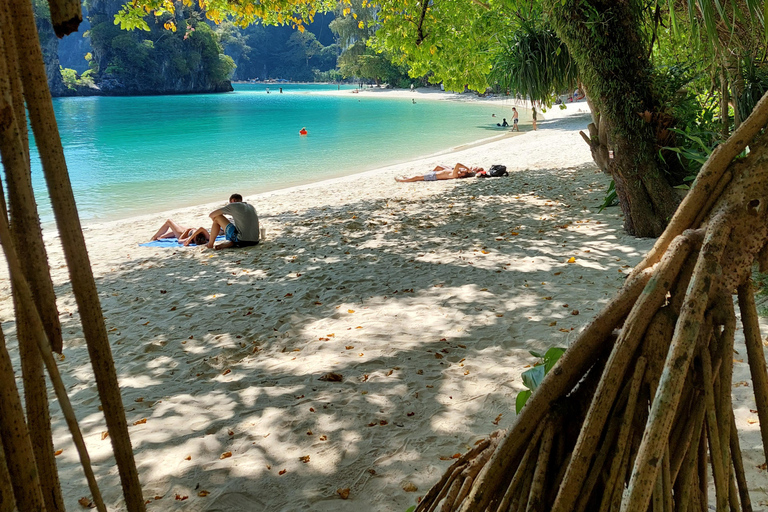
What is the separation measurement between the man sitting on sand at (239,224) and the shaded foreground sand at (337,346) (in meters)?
0.25

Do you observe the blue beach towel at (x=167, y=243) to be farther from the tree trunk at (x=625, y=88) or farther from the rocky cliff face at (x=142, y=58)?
the rocky cliff face at (x=142, y=58)

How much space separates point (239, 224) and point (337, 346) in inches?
180

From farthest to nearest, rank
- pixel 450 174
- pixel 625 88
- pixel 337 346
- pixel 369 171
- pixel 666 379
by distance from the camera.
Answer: pixel 369 171 < pixel 450 174 < pixel 625 88 < pixel 337 346 < pixel 666 379

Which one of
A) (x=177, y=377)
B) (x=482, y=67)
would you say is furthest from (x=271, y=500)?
(x=482, y=67)

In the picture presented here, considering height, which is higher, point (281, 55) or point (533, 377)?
point (281, 55)

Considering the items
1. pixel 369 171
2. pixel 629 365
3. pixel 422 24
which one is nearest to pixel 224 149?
pixel 369 171

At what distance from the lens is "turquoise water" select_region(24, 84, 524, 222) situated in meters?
19.6

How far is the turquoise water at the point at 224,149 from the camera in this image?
64.3 ft

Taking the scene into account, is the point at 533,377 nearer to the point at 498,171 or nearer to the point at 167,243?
the point at 167,243

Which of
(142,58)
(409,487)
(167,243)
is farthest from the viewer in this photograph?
(142,58)

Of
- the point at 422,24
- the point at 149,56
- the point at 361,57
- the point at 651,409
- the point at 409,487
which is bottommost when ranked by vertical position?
the point at 409,487

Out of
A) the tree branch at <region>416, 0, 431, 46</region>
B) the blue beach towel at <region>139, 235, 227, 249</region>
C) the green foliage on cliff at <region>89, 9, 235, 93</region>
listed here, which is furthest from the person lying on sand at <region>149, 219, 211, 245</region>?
the green foliage on cliff at <region>89, 9, 235, 93</region>

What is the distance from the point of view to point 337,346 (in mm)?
5012

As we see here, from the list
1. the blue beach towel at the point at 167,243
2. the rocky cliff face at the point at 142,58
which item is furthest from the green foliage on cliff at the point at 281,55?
the blue beach towel at the point at 167,243
